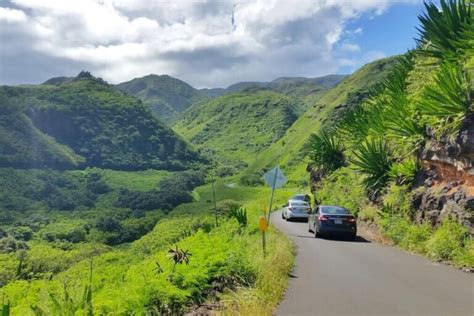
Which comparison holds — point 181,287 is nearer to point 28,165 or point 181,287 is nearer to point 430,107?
Answer: point 430,107

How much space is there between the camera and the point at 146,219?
427 ft

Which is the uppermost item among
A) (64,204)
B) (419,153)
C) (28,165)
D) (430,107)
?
(430,107)

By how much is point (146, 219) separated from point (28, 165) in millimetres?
81681

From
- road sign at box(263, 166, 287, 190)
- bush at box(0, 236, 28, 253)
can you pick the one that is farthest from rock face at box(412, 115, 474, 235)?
bush at box(0, 236, 28, 253)

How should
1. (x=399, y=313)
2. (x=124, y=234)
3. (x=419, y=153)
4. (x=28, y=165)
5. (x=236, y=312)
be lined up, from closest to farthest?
(x=236, y=312)
(x=399, y=313)
(x=419, y=153)
(x=124, y=234)
(x=28, y=165)

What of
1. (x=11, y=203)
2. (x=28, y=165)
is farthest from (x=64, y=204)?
(x=28, y=165)

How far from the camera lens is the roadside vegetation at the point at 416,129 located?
48.5ft

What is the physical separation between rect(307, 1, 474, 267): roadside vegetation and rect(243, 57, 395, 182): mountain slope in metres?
87.0

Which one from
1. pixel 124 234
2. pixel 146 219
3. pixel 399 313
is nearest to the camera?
pixel 399 313

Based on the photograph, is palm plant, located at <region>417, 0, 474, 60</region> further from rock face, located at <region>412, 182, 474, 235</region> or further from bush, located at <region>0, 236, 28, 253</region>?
bush, located at <region>0, 236, 28, 253</region>

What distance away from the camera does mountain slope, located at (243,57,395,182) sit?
433 feet

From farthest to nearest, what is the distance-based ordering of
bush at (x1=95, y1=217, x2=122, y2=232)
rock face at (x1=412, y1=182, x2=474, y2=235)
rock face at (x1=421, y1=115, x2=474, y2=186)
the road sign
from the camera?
bush at (x1=95, y1=217, x2=122, y2=232) → the road sign → rock face at (x1=421, y1=115, x2=474, y2=186) → rock face at (x1=412, y1=182, x2=474, y2=235)

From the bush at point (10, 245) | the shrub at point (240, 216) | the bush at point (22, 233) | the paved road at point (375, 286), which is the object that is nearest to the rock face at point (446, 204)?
the paved road at point (375, 286)

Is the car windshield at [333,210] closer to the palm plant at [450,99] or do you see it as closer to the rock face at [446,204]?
the rock face at [446,204]
